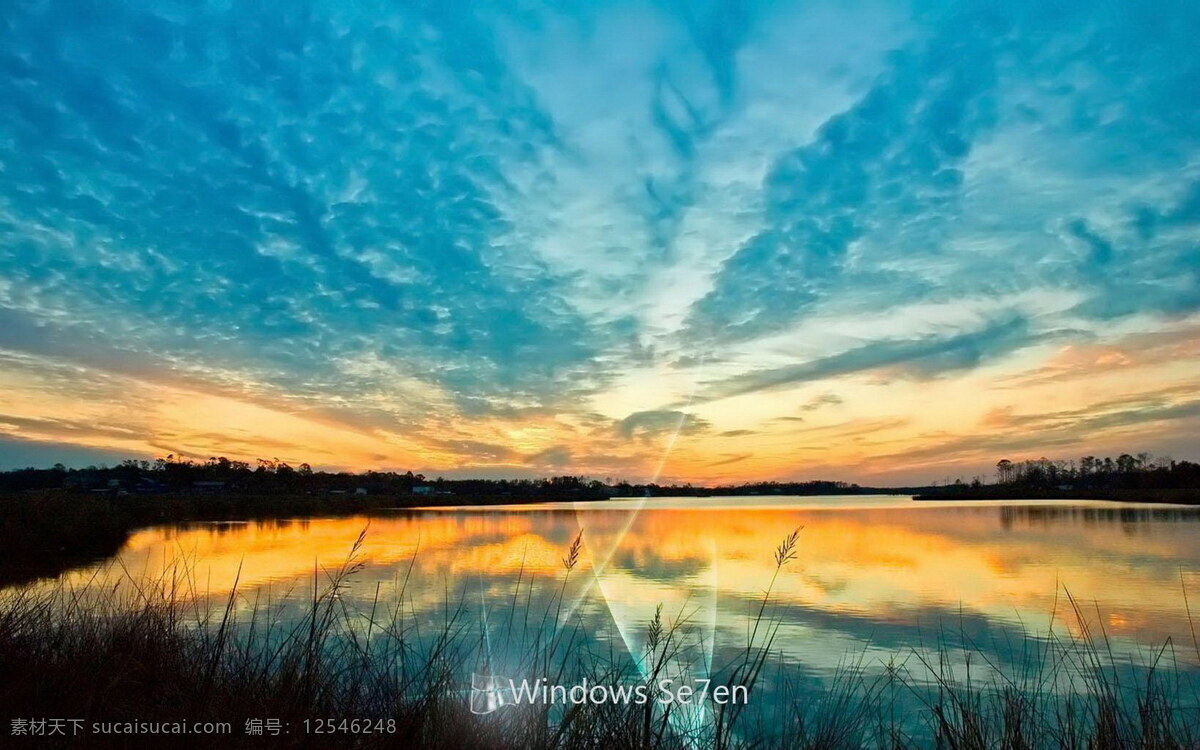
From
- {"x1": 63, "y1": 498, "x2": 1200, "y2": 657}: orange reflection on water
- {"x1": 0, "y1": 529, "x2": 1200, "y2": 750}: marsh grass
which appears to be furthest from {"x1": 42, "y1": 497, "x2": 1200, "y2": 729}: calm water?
{"x1": 0, "y1": 529, "x2": 1200, "y2": 750}: marsh grass

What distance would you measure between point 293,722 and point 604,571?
15295 millimetres

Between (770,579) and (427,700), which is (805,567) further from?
(427,700)

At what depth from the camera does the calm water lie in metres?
10.8

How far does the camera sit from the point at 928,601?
47.3ft

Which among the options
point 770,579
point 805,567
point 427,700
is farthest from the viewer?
point 805,567

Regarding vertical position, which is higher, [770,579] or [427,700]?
[427,700]

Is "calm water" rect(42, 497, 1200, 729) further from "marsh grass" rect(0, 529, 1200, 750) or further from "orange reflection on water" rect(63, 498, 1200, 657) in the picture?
"marsh grass" rect(0, 529, 1200, 750)

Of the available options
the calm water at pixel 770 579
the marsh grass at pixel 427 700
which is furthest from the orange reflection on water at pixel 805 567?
the marsh grass at pixel 427 700

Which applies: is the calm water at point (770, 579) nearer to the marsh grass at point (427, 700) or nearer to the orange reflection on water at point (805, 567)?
the orange reflection on water at point (805, 567)

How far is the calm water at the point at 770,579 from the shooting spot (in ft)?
35.4

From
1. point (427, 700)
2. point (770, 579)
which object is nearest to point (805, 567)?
point (770, 579)

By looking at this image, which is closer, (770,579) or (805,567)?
(770,579)

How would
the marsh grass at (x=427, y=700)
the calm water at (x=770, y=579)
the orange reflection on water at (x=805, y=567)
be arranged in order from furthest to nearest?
the orange reflection on water at (x=805, y=567), the calm water at (x=770, y=579), the marsh grass at (x=427, y=700)

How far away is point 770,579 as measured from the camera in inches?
677
